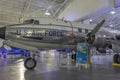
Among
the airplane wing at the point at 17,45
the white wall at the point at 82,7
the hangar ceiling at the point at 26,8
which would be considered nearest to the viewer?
the airplane wing at the point at 17,45

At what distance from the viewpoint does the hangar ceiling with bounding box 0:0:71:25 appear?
2480cm

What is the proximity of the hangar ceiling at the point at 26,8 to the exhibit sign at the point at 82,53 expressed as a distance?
15356mm

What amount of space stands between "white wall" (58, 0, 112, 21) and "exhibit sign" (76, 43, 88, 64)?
650 centimetres

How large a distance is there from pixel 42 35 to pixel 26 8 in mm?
18615

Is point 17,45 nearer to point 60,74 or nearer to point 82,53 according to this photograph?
point 60,74

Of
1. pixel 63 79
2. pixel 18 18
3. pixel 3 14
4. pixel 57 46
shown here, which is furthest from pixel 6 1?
pixel 63 79

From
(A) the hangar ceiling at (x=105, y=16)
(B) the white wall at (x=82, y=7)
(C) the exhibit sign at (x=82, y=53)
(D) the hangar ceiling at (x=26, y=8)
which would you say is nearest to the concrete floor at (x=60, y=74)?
(C) the exhibit sign at (x=82, y=53)

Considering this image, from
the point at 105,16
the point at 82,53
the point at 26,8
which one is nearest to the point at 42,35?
the point at 82,53

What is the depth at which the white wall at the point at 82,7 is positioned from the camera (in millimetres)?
15422

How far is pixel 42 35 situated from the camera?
8.68 meters

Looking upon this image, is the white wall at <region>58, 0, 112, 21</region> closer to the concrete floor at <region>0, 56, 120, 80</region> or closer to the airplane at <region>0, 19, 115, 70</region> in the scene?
the airplane at <region>0, 19, 115, 70</region>

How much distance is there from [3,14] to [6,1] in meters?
4.65

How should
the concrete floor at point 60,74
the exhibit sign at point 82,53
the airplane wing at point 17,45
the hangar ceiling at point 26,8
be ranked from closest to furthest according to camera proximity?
the concrete floor at point 60,74, the airplane wing at point 17,45, the exhibit sign at point 82,53, the hangar ceiling at point 26,8

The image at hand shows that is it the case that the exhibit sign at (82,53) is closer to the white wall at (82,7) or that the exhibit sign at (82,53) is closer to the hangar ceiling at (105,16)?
the white wall at (82,7)
